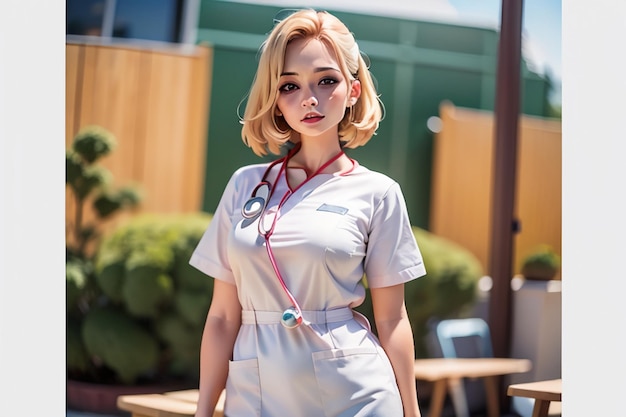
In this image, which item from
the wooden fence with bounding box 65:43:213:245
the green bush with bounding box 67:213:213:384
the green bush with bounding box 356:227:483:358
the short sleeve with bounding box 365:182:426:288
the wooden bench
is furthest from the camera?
the wooden fence with bounding box 65:43:213:245

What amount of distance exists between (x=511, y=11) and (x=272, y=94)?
2357 mm

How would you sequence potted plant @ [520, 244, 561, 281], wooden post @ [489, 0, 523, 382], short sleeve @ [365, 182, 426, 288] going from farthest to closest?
potted plant @ [520, 244, 561, 281], wooden post @ [489, 0, 523, 382], short sleeve @ [365, 182, 426, 288]

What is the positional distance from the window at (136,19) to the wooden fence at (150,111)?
6.8 inches

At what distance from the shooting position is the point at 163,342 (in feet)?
16.6

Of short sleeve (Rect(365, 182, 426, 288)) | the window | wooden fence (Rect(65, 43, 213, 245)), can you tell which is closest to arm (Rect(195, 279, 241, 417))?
short sleeve (Rect(365, 182, 426, 288))

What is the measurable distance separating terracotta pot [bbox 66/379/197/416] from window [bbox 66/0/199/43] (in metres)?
2.31

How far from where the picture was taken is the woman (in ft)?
5.87

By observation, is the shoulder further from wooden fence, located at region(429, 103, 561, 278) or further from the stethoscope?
wooden fence, located at region(429, 103, 561, 278)

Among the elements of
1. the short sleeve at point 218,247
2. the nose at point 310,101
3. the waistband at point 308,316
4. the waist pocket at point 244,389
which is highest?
the nose at point 310,101

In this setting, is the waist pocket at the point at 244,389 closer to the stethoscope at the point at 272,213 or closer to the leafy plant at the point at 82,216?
the stethoscope at the point at 272,213

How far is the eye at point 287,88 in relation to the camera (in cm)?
186

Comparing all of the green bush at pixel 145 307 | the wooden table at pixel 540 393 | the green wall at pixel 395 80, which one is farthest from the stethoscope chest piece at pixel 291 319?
the green wall at pixel 395 80

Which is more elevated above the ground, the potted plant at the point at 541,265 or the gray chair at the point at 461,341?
the potted plant at the point at 541,265
